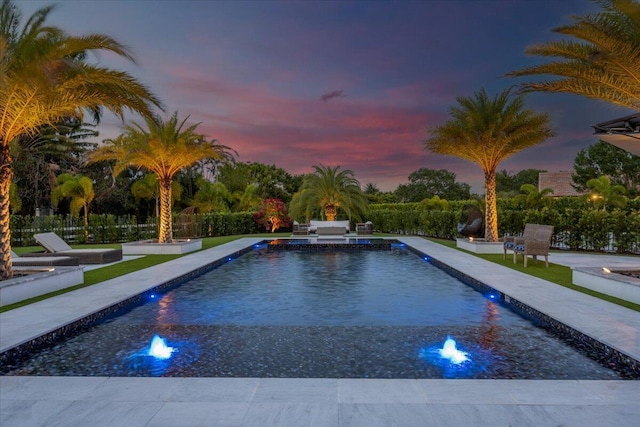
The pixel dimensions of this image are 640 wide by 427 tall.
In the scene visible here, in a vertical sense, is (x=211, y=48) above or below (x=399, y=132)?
→ above

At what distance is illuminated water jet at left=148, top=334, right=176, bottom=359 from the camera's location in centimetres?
533

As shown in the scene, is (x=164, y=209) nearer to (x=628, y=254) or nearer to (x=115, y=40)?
(x=115, y=40)

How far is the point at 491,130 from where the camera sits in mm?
15602

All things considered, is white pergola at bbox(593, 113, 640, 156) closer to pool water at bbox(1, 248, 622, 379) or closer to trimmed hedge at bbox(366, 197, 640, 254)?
pool water at bbox(1, 248, 622, 379)

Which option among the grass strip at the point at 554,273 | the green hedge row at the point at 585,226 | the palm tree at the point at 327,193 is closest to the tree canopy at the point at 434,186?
the palm tree at the point at 327,193

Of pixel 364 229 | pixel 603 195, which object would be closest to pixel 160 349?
pixel 364 229

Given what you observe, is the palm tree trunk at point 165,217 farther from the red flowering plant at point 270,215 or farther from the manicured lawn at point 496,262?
the red flowering plant at point 270,215

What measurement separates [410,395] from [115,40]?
902 cm

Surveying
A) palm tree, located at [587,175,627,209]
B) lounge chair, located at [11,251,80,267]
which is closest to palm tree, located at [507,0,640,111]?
lounge chair, located at [11,251,80,267]

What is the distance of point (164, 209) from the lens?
57.2 ft

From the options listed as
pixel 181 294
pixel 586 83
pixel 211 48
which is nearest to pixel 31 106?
pixel 181 294

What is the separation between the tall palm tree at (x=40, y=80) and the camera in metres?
8.38

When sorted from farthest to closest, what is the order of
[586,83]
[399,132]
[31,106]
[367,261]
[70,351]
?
1. [399,132]
2. [367,261]
3. [586,83]
4. [31,106]
5. [70,351]

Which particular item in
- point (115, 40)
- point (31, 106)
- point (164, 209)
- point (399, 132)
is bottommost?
point (164, 209)
